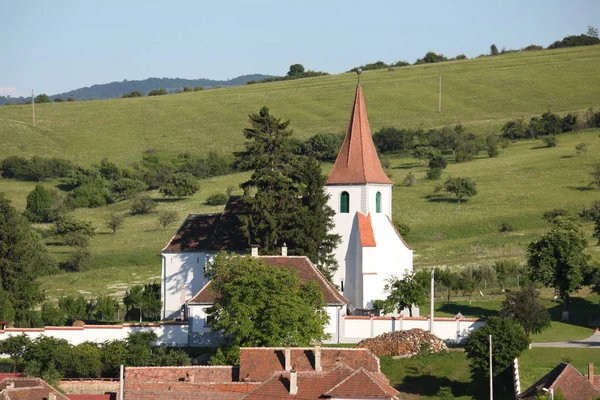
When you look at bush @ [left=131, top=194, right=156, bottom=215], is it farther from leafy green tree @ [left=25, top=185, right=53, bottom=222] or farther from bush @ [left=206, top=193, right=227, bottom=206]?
leafy green tree @ [left=25, top=185, right=53, bottom=222]

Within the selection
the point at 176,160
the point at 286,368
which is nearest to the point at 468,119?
the point at 176,160

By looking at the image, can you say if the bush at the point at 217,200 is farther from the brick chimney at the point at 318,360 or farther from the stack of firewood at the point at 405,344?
the brick chimney at the point at 318,360

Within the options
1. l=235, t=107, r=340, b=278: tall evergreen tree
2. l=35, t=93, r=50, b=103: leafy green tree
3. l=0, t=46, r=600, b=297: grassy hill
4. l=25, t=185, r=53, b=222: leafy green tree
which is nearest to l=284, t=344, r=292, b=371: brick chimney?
l=235, t=107, r=340, b=278: tall evergreen tree

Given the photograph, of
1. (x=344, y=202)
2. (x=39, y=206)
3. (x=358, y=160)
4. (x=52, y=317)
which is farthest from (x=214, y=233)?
(x=39, y=206)

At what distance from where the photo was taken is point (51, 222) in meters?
122

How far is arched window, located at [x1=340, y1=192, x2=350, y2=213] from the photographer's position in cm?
7825

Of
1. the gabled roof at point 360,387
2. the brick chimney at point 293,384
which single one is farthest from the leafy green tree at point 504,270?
the brick chimney at point 293,384

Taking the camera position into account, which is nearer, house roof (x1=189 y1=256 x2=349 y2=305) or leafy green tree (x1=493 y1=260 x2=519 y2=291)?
house roof (x1=189 y1=256 x2=349 y2=305)

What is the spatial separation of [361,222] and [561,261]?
12.5 meters

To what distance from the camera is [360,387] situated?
4741cm

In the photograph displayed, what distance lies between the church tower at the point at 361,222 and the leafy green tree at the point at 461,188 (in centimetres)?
3847

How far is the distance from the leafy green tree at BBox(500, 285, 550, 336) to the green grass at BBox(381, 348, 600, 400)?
3.78 m

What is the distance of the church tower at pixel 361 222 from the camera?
7562 centimetres

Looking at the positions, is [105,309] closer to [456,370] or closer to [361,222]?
[361,222]
